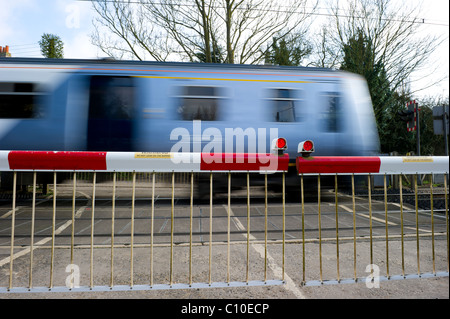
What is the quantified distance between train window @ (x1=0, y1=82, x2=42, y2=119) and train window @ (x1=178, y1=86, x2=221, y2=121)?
11.1 feet

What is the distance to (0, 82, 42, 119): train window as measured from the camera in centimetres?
662

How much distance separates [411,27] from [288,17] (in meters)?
6.41

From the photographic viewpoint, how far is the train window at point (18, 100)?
261 inches

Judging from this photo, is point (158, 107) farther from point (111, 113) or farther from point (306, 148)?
point (306, 148)

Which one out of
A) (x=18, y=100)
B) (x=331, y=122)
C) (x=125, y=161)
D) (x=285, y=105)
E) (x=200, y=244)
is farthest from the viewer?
(x=331, y=122)

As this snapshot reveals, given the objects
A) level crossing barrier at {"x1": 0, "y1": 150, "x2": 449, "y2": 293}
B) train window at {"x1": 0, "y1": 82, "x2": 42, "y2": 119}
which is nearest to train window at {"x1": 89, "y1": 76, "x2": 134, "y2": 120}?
train window at {"x1": 0, "y1": 82, "x2": 42, "y2": 119}

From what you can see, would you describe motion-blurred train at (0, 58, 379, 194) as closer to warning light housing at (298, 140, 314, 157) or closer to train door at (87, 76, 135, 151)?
train door at (87, 76, 135, 151)

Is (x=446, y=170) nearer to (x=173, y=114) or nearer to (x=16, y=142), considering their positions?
(x=173, y=114)

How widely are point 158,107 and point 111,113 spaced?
1.13m

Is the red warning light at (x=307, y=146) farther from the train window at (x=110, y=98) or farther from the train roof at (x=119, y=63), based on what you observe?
the train window at (x=110, y=98)

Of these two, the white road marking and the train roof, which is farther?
the train roof

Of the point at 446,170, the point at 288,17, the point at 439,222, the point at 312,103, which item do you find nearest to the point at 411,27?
the point at 288,17

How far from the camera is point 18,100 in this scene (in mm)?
6668

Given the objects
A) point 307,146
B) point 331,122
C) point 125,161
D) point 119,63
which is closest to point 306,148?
point 307,146
